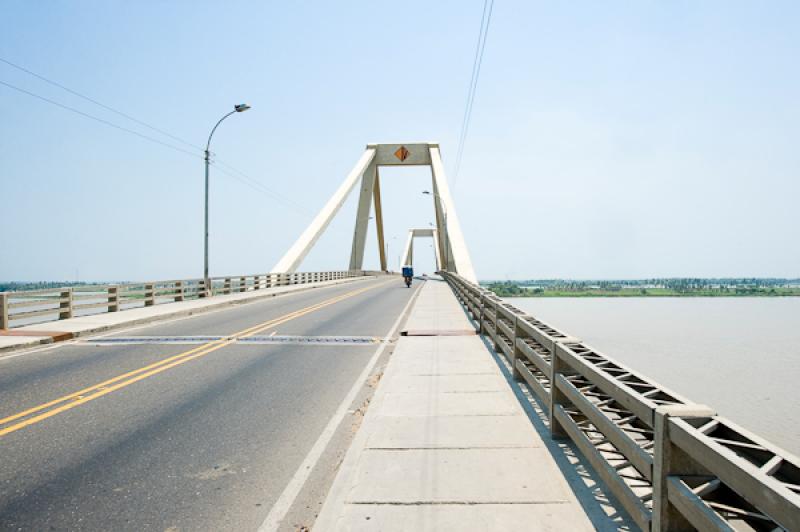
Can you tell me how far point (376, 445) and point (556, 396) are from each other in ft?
5.93

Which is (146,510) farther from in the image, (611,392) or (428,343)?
(428,343)

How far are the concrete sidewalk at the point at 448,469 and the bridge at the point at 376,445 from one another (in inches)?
0.7

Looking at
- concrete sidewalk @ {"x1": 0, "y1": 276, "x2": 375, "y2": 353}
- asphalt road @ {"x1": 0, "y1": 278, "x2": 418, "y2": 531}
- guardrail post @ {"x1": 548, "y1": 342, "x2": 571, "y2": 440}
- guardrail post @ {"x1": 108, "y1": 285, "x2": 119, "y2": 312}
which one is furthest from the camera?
guardrail post @ {"x1": 108, "y1": 285, "x2": 119, "y2": 312}

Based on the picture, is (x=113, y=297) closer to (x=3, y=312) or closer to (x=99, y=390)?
(x=3, y=312)

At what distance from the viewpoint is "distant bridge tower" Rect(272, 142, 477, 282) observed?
47.7m

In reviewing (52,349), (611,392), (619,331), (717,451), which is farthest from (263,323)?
(619,331)

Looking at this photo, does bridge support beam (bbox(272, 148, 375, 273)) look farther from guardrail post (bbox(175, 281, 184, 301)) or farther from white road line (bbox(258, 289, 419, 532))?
white road line (bbox(258, 289, 419, 532))

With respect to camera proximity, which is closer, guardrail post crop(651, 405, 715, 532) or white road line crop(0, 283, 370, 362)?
guardrail post crop(651, 405, 715, 532)

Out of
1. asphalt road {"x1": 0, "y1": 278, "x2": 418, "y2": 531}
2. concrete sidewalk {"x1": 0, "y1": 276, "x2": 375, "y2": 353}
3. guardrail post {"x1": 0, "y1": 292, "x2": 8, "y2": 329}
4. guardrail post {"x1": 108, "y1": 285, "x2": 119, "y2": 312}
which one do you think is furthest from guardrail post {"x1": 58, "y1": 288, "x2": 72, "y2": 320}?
asphalt road {"x1": 0, "y1": 278, "x2": 418, "y2": 531}

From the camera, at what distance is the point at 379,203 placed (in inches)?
3319

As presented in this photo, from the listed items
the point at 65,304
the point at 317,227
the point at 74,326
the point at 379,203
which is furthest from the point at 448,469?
the point at 379,203

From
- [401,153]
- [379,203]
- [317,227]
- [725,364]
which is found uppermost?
[401,153]

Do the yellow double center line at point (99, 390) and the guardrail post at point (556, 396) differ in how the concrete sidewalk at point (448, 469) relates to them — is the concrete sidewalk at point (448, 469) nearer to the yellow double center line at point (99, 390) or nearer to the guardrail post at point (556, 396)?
the guardrail post at point (556, 396)

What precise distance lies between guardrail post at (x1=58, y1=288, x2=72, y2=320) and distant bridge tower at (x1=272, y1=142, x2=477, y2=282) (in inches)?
1063
